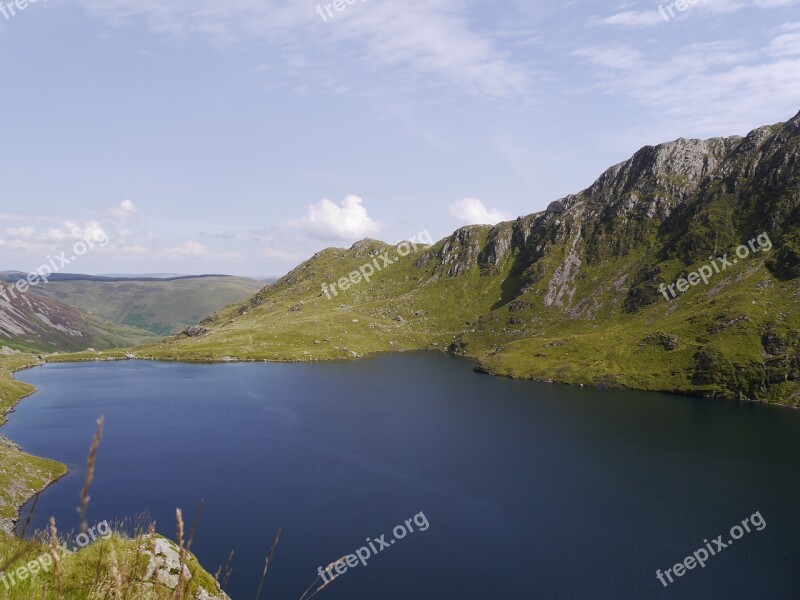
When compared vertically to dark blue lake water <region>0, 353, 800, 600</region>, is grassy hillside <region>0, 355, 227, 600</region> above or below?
above

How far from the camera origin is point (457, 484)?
3369 inches

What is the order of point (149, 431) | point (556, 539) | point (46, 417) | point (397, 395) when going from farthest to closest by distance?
point (397, 395) < point (46, 417) < point (149, 431) < point (556, 539)

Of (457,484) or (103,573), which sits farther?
(457,484)

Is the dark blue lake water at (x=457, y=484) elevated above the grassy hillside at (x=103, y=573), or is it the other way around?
the grassy hillside at (x=103, y=573)

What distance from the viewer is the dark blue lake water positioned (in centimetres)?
5841

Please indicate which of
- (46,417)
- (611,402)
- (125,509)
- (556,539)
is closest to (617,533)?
(556,539)

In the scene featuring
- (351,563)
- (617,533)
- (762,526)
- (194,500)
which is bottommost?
(762,526)

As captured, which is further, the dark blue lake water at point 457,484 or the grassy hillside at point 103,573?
the dark blue lake water at point 457,484

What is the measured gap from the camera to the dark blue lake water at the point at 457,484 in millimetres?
58406

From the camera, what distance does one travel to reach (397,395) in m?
160

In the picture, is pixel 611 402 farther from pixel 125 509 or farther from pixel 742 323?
pixel 125 509

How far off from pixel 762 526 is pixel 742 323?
121217 mm

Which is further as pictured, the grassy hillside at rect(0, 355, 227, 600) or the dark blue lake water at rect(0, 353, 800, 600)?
the dark blue lake water at rect(0, 353, 800, 600)

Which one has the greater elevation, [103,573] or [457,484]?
[103,573]
